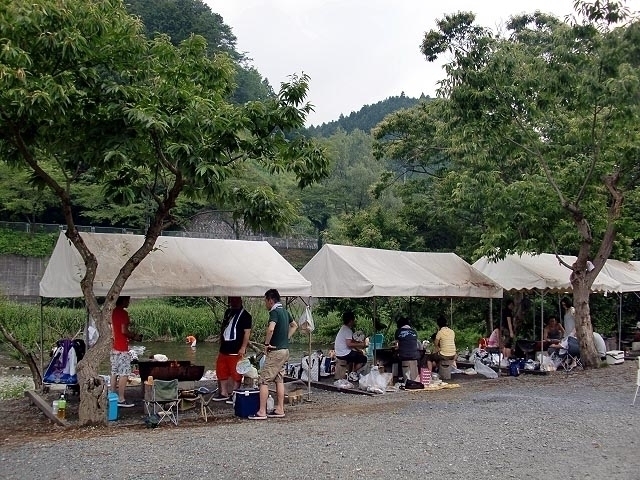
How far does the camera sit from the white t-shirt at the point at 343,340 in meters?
13.1

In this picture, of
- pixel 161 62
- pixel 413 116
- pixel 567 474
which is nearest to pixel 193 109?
pixel 161 62

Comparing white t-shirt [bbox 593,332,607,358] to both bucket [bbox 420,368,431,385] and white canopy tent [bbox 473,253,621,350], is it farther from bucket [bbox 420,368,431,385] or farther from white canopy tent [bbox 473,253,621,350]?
bucket [bbox 420,368,431,385]

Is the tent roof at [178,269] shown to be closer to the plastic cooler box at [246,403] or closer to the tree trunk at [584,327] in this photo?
the plastic cooler box at [246,403]

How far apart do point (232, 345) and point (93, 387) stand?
2.46 meters

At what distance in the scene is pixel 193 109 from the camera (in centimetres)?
900

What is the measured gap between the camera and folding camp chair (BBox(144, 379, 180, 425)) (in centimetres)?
927

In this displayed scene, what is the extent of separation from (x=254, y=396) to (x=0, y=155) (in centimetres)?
473

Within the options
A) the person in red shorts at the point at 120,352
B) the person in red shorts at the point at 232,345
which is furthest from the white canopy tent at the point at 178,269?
the person in red shorts at the point at 120,352

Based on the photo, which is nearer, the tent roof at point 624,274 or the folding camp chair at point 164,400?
the folding camp chair at point 164,400

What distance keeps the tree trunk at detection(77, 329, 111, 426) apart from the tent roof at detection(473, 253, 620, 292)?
9585 mm

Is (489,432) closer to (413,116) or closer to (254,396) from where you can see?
(254,396)

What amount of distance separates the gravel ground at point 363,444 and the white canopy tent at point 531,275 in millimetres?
4935

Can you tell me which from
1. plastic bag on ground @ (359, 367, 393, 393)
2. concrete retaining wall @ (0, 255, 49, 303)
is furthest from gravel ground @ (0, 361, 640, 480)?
concrete retaining wall @ (0, 255, 49, 303)

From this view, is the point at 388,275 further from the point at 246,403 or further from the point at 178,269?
the point at 246,403
